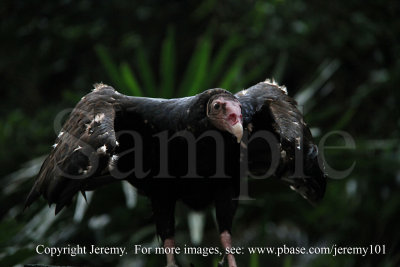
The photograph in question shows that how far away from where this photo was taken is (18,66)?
295 inches

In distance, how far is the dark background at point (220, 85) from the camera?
4645mm

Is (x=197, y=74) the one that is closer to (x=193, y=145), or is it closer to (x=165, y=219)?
(x=193, y=145)

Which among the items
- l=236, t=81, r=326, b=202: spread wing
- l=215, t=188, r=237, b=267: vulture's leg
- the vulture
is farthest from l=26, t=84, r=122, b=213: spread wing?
l=236, t=81, r=326, b=202: spread wing

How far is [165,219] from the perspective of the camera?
3.32 metres

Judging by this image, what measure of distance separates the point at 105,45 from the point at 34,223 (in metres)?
3.66

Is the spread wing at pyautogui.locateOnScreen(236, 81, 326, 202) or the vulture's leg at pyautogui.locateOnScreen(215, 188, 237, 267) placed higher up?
the spread wing at pyautogui.locateOnScreen(236, 81, 326, 202)

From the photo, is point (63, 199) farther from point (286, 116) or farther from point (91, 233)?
point (91, 233)

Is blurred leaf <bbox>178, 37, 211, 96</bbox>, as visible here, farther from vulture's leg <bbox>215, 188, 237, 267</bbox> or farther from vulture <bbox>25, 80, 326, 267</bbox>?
vulture's leg <bbox>215, 188, 237, 267</bbox>

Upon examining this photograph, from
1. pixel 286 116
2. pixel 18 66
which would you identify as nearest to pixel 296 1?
pixel 18 66

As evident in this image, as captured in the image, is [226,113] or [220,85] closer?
[226,113]

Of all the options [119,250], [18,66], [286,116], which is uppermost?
[18,66]

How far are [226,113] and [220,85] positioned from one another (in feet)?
6.10

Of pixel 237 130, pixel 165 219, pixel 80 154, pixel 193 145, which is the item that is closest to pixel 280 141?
pixel 237 130

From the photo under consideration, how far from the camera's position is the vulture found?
312 centimetres
